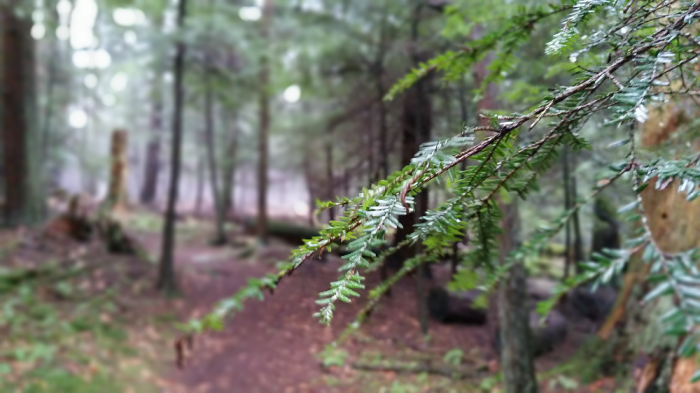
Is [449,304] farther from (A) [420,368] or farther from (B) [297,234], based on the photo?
(B) [297,234]

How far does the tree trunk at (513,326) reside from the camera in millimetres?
3807

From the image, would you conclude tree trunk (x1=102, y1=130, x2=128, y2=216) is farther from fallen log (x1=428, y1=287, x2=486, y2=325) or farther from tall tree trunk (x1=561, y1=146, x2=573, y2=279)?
fallen log (x1=428, y1=287, x2=486, y2=325)

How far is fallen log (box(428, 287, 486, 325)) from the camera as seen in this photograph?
3.51m

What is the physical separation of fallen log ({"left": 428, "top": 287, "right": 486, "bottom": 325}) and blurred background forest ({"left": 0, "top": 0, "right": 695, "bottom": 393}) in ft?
0.09

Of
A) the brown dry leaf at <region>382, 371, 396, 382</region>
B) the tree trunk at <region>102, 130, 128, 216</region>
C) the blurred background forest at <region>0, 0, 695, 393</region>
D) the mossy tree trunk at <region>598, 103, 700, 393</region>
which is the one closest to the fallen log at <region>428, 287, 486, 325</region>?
the blurred background forest at <region>0, 0, 695, 393</region>

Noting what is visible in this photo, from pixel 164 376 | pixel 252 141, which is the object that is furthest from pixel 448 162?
pixel 252 141

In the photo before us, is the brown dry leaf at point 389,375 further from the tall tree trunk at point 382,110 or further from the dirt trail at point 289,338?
the tall tree trunk at point 382,110

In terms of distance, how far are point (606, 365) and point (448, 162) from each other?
201 inches

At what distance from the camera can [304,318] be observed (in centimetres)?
257

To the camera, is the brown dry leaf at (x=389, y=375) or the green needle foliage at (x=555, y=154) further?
the brown dry leaf at (x=389, y=375)

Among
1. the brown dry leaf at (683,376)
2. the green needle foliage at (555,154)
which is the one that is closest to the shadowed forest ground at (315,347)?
the green needle foliage at (555,154)

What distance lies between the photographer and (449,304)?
3654 millimetres

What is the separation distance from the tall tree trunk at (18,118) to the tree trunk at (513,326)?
11.1 meters

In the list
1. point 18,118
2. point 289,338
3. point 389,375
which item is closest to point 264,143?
point 18,118
